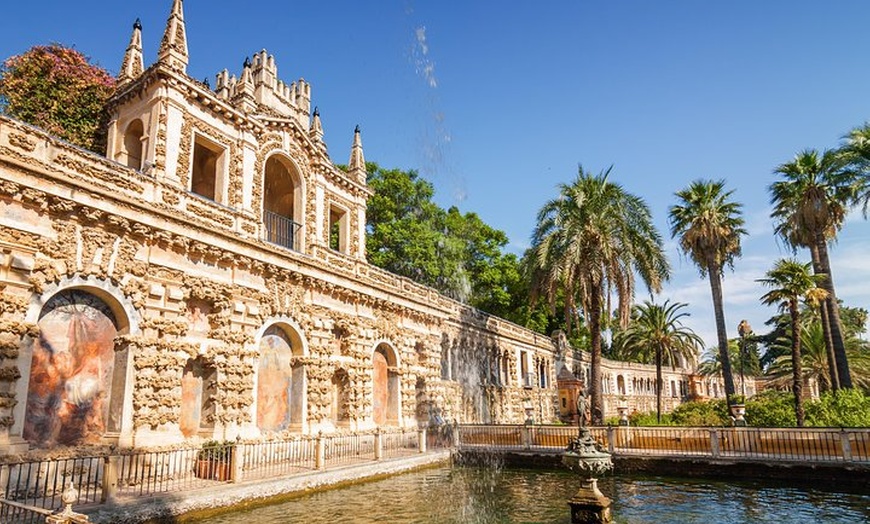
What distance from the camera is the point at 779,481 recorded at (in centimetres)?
1609

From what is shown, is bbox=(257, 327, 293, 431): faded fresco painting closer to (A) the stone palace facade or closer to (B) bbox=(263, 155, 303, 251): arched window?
(A) the stone palace facade

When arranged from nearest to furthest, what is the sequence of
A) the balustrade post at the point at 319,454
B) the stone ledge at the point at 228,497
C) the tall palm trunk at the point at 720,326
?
the stone ledge at the point at 228,497 → the balustrade post at the point at 319,454 → the tall palm trunk at the point at 720,326

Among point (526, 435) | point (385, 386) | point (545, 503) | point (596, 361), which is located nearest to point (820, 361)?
point (596, 361)

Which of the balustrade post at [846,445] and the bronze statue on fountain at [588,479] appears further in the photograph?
the balustrade post at [846,445]

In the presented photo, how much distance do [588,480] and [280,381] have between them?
39.5 feet

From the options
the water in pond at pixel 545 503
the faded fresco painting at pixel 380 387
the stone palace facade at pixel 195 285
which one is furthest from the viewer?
the faded fresco painting at pixel 380 387

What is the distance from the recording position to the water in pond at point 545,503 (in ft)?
38.2

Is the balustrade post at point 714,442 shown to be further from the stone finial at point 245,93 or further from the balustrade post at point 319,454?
the stone finial at point 245,93

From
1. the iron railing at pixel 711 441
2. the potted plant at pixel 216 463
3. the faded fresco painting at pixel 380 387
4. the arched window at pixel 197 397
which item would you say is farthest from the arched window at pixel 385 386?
the potted plant at pixel 216 463

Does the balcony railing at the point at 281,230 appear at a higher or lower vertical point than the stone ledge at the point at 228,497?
higher

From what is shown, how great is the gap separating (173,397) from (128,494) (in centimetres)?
355

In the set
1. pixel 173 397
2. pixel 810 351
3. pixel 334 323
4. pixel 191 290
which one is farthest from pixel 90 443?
pixel 810 351

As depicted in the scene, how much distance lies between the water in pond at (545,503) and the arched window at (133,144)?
43.6 feet

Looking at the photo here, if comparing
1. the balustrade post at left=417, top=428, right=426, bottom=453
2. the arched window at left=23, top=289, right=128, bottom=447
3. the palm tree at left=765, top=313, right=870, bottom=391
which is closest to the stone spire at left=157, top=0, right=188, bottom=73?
the arched window at left=23, top=289, right=128, bottom=447
